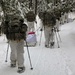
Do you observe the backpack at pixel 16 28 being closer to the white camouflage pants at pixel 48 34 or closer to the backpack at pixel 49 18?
the backpack at pixel 49 18

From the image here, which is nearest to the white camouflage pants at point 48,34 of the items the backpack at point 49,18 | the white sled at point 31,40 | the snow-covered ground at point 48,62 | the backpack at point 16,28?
the backpack at point 49,18

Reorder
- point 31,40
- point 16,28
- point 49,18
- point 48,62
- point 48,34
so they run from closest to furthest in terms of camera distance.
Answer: point 16,28, point 48,62, point 49,18, point 48,34, point 31,40

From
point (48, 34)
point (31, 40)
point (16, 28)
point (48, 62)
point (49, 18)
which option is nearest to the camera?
point (16, 28)

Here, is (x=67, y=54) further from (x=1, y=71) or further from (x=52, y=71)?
(x=1, y=71)

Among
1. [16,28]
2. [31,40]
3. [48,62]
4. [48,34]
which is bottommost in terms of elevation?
[48,62]

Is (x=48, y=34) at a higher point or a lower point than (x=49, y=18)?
lower

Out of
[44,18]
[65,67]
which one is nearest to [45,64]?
[65,67]

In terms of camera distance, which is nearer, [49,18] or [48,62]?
[48,62]

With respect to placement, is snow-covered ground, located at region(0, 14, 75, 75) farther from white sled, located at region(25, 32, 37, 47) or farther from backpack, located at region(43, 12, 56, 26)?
backpack, located at region(43, 12, 56, 26)

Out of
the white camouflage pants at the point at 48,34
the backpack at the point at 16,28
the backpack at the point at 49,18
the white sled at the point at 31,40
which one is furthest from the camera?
the white sled at the point at 31,40

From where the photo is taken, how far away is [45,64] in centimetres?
1047

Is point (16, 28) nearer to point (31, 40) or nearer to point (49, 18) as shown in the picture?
point (49, 18)

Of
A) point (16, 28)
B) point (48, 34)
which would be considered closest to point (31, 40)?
point (48, 34)

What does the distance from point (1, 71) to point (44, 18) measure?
556 cm
